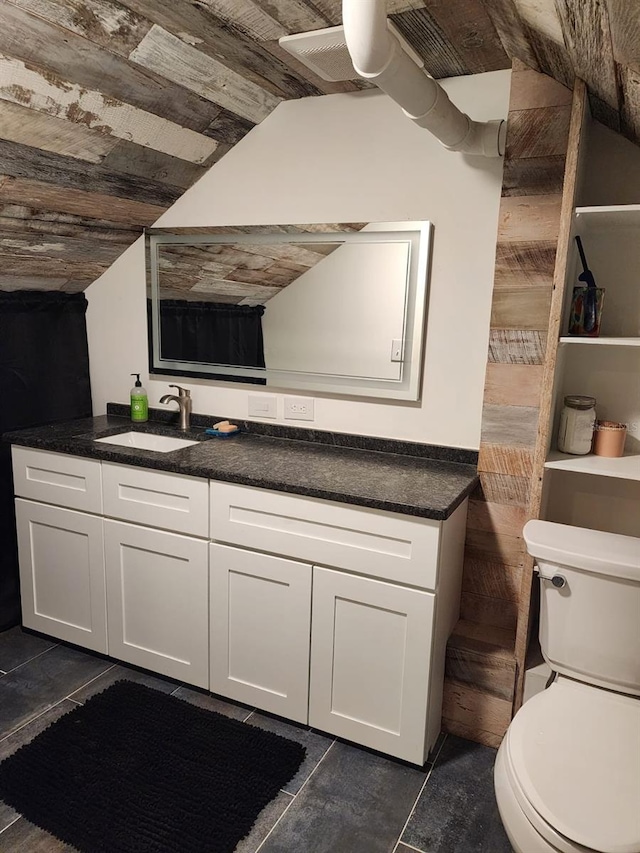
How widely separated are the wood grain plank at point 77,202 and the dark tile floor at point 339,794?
1736 mm

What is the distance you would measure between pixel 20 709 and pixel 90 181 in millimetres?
1850

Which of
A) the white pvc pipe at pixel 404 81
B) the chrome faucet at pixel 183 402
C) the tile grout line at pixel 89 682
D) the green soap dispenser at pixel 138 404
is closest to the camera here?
the white pvc pipe at pixel 404 81

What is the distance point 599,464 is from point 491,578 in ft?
1.87

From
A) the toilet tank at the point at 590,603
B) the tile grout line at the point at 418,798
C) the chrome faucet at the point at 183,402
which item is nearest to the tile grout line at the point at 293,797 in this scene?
the tile grout line at the point at 418,798

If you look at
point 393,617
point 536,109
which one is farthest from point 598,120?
point 393,617

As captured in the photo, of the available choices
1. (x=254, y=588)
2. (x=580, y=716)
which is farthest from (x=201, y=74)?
(x=580, y=716)

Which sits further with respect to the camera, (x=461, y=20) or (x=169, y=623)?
(x=169, y=623)

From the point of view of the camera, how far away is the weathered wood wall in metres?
1.82

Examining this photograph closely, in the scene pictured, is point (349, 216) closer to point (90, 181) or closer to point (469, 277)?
point (469, 277)

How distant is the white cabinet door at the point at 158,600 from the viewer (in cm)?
214

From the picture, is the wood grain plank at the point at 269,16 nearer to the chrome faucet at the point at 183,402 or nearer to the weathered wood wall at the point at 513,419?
the weathered wood wall at the point at 513,419

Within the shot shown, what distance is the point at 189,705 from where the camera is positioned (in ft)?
7.09

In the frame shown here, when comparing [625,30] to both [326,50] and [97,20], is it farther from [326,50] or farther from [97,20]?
[97,20]

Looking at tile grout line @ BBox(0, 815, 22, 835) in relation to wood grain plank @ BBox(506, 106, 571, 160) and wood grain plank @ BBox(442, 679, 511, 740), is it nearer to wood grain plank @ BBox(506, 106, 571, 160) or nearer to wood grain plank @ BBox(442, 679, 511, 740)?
wood grain plank @ BBox(442, 679, 511, 740)
